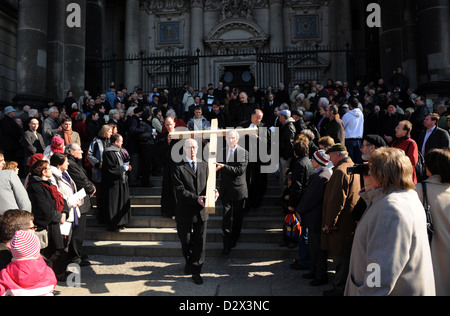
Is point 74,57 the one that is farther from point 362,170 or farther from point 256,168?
point 362,170

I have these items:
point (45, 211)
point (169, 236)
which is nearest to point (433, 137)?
point (169, 236)

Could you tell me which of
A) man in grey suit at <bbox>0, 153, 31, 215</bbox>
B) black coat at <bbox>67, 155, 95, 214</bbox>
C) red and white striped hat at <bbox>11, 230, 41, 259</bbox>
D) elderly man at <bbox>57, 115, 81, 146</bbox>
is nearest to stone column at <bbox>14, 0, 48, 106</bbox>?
elderly man at <bbox>57, 115, 81, 146</bbox>

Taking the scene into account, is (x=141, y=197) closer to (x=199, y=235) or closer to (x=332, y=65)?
(x=199, y=235)

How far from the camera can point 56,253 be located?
5.35 metres

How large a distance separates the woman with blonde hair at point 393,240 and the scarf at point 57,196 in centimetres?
410

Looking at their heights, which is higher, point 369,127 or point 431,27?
point 431,27

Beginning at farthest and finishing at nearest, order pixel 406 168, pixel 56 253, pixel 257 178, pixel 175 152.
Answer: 1. pixel 257 178
2. pixel 175 152
3. pixel 56 253
4. pixel 406 168

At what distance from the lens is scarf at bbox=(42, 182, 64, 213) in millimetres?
5149

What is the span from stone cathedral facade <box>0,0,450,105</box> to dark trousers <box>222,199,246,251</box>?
987cm

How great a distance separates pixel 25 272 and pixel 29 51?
490 inches

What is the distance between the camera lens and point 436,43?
43.0ft

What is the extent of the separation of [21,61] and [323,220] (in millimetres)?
12747

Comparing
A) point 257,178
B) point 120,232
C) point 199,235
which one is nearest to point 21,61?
point 120,232

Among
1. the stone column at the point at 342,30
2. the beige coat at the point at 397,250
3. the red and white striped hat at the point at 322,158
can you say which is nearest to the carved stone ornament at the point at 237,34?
the stone column at the point at 342,30
